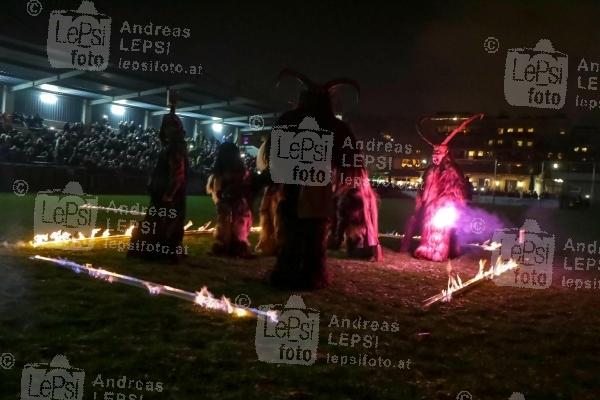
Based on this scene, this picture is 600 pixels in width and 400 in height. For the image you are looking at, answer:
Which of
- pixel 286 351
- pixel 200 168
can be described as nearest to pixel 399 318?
pixel 286 351

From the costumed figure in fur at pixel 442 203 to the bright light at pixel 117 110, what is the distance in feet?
97.2

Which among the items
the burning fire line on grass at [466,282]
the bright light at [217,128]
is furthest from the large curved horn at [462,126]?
the bright light at [217,128]

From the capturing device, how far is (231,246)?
1246 centimetres

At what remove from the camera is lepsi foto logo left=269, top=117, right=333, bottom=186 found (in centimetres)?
920

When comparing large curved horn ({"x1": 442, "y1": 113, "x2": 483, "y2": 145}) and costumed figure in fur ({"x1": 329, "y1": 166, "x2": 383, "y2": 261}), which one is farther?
large curved horn ({"x1": 442, "y1": 113, "x2": 483, "y2": 145})

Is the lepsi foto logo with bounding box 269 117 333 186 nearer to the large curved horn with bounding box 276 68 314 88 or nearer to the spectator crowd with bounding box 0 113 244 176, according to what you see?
the large curved horn with bounding box 276 68 314 88

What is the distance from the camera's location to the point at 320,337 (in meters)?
6.72

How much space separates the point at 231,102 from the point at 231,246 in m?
27.1

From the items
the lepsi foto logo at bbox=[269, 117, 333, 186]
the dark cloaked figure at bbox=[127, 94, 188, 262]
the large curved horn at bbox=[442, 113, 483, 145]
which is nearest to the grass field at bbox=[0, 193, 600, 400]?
the dark cloaked figure at bbox=[127, 94, 188, 262]

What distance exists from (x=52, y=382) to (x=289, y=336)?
8.02 ft

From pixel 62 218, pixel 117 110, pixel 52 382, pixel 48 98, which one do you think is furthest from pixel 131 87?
pixel 52 382

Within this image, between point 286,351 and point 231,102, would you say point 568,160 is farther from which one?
point 286,351

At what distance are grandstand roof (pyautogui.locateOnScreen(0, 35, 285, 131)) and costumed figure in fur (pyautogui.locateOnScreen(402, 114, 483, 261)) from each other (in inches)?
833

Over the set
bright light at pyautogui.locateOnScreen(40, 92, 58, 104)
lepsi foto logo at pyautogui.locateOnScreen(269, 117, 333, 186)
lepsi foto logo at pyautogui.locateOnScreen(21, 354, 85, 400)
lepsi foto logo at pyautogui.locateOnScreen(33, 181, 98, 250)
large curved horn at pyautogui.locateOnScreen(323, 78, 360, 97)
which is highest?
bright light at pyautogui.locateOnScreen(40, 92, 58, 104)
